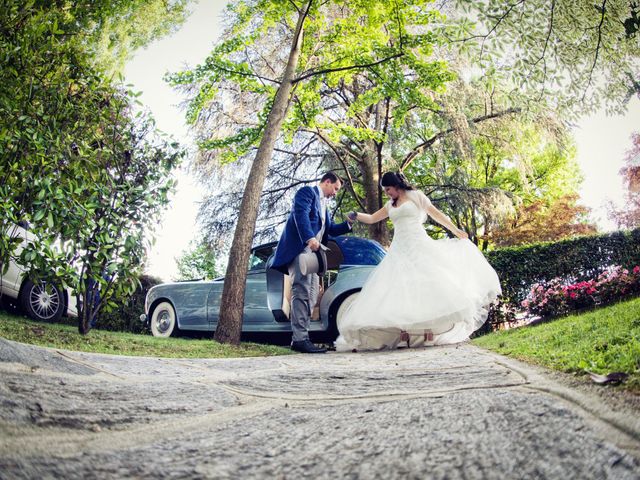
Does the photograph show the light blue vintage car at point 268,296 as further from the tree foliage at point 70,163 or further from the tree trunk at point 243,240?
the tree foliage at point 70,163

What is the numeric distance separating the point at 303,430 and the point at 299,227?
4147mm

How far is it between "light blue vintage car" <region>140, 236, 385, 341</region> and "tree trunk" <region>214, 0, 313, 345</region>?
424mm

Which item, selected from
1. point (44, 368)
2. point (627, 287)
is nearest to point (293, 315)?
point (44, 368)

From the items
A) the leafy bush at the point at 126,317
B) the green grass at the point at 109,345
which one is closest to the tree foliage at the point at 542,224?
the leafy bush at the point at 126,317

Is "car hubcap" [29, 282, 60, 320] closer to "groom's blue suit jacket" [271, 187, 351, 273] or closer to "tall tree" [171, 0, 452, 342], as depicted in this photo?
"tall tree" [171, 0, 452, 342]

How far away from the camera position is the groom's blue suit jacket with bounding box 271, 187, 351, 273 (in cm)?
549

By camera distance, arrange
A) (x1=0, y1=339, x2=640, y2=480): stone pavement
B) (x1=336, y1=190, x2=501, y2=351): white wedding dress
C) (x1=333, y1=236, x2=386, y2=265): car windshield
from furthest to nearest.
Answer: (x1=333, y1=236, x2=386, y2=265): car windshield
(x1=336, y1=190, x2=501, y2=351): white wedding dress
(x1=0, y1=339, x2=640, y2=480): stone pavement

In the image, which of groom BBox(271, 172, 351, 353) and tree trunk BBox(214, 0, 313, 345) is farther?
tree trunk BBox(214, 0, 313, 345)

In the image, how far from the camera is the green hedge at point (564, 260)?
31.0 feet

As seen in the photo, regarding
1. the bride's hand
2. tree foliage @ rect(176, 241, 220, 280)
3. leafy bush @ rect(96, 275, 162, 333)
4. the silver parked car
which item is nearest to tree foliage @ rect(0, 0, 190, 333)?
the silver parked car

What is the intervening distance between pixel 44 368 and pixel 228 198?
42.4 ft

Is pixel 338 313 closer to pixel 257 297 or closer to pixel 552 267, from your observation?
pixel 257 297

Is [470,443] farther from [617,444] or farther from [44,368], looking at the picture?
[44,368]

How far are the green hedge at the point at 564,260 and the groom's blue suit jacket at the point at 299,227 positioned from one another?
592cm
